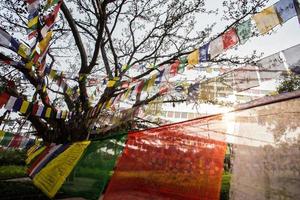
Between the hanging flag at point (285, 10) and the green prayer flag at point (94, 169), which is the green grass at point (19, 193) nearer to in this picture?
the green prayer flag at point (94, 169)

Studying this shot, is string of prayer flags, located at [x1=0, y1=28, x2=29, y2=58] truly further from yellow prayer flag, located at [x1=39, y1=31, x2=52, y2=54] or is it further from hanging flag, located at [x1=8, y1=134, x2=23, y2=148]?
hanging flag, located at [x1=8, y1=134, x2=23, y2=148]

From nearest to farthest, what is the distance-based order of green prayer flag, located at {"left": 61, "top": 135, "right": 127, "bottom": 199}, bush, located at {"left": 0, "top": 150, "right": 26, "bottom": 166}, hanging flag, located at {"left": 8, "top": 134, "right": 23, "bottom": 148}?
green prayer flag, located at {"left": 61, "top": 135, "right": 127, "bottom": 199}, hanging flag, located at {"left": 8, "top": 134, "right": 23, "bottom": 148}, bush, located at {"left": 0, "top": 150, "right": 26, "bottom": 166}

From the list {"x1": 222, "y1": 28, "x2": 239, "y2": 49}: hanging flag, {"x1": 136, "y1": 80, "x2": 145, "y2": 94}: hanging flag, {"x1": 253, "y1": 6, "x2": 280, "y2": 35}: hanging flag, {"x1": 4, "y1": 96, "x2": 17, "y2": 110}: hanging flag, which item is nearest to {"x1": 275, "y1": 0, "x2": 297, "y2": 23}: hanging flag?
{"x1": 253, "y1": 6, "x2": 280, "y2": 35}: hanging flag

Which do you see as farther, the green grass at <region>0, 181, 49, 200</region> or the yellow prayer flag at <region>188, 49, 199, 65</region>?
the green grass at <region>0, 181, 49, 200</region>

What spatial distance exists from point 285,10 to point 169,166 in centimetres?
320

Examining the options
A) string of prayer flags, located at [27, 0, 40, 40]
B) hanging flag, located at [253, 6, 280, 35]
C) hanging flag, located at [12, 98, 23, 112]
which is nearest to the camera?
hanging flag, located at [253, 6, 280, 35]

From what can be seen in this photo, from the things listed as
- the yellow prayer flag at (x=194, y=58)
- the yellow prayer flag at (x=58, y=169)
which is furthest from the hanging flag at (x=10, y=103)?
the yellow prayer flag at (x=194, y=58)

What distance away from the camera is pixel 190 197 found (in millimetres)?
3691

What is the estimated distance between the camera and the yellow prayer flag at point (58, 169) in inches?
203

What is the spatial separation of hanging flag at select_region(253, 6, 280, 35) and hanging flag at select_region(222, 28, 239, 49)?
0.51 m

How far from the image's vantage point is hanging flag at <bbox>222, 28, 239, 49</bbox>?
4750 mm

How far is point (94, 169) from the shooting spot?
506 centimetres

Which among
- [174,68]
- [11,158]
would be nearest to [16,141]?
[11,158]

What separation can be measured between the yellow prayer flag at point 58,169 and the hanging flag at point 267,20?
14.2 ft
